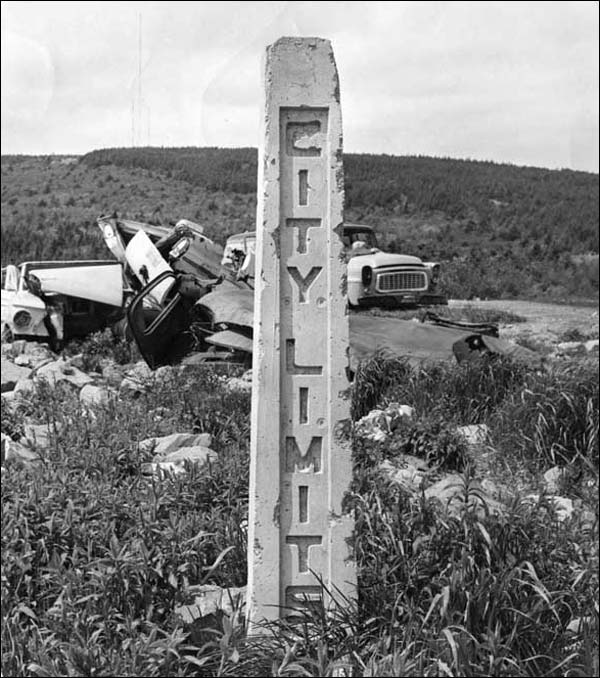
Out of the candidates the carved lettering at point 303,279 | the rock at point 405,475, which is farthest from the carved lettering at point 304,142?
the rock at point 405,475

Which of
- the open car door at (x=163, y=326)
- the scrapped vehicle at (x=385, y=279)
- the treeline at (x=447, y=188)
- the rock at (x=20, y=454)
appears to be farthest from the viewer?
the treeline at (x=447, y=188)

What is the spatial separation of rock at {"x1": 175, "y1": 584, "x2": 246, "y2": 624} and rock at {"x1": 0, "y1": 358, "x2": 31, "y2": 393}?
Result: 417 centimetres

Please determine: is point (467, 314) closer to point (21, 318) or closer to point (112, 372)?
point (112, 372)

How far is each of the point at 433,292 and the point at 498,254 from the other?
17.0ft

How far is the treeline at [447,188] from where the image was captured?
12492mm

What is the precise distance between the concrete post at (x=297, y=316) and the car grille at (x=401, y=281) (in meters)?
7.96

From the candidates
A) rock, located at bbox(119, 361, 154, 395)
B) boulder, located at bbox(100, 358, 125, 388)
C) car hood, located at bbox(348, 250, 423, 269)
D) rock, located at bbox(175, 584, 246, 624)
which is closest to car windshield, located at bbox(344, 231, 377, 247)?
car hood, located at bbox(348, 250, 423, 269)

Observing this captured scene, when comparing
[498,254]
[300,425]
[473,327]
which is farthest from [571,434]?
[498,254]

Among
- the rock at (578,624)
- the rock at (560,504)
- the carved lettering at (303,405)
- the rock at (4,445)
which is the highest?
the carved lettering at (303,405)

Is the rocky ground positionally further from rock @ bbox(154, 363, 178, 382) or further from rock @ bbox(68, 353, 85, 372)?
rock @ bbox(68, 353, 85, 372)

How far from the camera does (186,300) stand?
24.9 ft

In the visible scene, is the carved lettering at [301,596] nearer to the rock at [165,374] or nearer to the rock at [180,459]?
the rock at [180,459]

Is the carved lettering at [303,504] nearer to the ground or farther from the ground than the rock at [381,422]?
nearer to the ground

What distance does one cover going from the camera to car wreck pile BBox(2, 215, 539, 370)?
694cm
